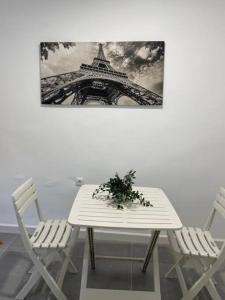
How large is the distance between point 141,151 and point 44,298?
1.40m

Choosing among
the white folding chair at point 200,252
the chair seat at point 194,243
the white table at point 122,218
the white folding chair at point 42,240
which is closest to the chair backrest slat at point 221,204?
the white folding chair at point 200,252

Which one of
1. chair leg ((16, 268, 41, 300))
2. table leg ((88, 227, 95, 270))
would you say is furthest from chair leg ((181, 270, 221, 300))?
chair leg ((16, 268, 41, 300))

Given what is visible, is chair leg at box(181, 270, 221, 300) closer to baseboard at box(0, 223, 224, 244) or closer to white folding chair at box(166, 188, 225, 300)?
white folding chair at box(166, 188, 225, 300)

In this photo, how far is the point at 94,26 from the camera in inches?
94.7

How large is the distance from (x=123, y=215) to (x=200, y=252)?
23.0 inches

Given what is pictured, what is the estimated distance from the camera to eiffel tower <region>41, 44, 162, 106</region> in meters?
2.42

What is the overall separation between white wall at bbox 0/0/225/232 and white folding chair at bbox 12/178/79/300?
60 centimetres

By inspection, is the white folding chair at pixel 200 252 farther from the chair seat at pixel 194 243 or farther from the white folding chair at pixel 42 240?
the white folding chair at pixel 42 240

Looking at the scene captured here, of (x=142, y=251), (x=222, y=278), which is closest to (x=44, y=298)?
(x=142, y=251)

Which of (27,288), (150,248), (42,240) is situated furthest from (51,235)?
(150,248)

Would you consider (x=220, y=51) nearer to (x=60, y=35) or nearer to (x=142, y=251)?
(x=60, y=35)

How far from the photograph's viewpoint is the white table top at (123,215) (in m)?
1.65

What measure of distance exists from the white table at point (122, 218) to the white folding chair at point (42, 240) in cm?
17

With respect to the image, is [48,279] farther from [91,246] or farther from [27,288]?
[91,246]
